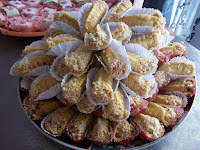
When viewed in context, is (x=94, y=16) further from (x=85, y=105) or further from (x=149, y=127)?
(x=149, y=127)

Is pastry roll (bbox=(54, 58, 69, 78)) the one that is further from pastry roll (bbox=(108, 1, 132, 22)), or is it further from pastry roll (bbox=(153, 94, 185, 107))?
pastry roll (bbox=(153, 94, 185, 107))

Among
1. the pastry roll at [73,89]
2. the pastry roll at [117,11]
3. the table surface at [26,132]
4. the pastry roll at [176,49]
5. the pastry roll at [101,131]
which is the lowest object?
the table surface at [26,132]

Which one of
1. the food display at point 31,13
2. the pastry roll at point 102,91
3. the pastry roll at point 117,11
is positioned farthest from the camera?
the food display at point 31,13

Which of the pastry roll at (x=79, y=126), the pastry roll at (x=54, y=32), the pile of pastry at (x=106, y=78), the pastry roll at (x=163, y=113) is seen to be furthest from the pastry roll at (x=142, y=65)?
the pastry roll at (x=54, y=32)

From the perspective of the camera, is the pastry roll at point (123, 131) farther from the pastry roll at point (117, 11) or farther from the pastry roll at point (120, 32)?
the pastry roll at point (117, 11)

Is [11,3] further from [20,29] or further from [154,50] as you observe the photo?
[154,50]

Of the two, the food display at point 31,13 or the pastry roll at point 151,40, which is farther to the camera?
the food display at point 31,13

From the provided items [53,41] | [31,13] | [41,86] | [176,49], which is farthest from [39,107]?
[31,13]

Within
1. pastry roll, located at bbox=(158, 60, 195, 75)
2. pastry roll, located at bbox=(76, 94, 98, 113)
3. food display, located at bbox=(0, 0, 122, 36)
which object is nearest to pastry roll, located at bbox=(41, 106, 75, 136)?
pastry roll, located at bbox=(76, 94, 98, 113)
